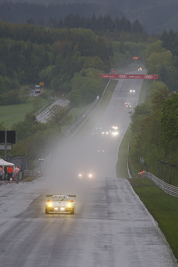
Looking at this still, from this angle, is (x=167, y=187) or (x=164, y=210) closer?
(x=164, y=210)

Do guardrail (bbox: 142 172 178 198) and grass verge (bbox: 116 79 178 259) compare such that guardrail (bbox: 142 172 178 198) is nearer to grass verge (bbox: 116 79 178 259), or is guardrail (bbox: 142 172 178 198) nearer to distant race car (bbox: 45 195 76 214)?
grass verge (bbox: 116 79 178 259)

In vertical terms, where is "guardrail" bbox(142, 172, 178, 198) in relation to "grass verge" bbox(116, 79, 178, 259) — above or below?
above

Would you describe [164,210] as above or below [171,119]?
below

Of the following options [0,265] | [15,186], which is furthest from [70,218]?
[15,186]

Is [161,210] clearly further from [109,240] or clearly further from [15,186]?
[15,186]

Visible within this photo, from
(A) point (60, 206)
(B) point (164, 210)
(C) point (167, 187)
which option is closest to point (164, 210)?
(B) point (164, 210)

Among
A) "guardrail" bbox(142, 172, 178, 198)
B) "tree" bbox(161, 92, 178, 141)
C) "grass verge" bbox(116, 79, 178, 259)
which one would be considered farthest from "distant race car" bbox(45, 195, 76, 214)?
Answer: "tree" bbox(161, 92, 178, 141)

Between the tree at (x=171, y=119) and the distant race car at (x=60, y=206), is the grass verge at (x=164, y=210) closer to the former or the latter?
the distant race car at (x=60, y=206)

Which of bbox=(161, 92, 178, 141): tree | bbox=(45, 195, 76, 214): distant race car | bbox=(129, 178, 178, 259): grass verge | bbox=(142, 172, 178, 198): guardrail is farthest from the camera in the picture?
bbox=(161, 92, 178, 141): tree

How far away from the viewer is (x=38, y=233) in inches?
1086

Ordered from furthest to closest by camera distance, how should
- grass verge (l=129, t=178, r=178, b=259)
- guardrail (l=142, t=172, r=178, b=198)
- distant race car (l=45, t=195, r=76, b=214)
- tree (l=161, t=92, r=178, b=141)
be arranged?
tree (l=161, t=92, r=178, b=141)
guardrail (l=142, t=172, r=178, b=198)
distant race car (l=45, t=195, r=76, b=214)
grass verge (l=129, t=178, r=178, b=259)

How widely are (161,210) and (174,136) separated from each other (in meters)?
30.7

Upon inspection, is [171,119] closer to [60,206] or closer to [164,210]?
[164,210]

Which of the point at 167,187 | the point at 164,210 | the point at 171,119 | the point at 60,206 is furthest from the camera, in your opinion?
the point at 171,119
